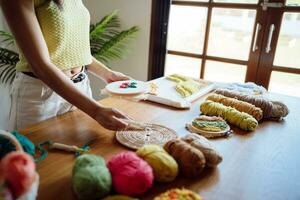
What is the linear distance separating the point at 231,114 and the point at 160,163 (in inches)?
18.1

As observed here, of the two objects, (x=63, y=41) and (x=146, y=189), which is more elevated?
(x=63, y=41)

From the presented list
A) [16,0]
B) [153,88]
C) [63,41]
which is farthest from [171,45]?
[16,0]

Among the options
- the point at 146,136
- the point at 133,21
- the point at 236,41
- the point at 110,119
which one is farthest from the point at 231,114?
the point at 133,21

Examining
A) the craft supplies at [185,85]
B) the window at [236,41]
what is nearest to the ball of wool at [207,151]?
the craft supplies at [185,85]

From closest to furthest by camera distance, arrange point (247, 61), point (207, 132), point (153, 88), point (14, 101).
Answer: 1. point (207, 132)
2. point (14, 101)
3. point (153, 88)
4. point (247, 61)

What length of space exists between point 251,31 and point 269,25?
0.39 feet

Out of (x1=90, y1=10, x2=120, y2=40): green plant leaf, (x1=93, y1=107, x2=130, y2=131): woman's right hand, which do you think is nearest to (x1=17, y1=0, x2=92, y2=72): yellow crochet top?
(x1=93, y1=107, x2=130, y2=131): woman's right hand

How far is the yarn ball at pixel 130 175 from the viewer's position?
54cm

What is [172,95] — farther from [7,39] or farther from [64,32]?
[7,39]

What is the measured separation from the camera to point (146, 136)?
0.83 m

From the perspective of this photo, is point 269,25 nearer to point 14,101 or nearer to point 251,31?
point 251,31

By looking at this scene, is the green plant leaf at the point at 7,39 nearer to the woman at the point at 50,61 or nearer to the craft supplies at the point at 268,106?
the woman at the point at 50,61

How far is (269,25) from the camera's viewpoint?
1.68m

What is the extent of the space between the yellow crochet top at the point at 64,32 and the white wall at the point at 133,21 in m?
1.02
